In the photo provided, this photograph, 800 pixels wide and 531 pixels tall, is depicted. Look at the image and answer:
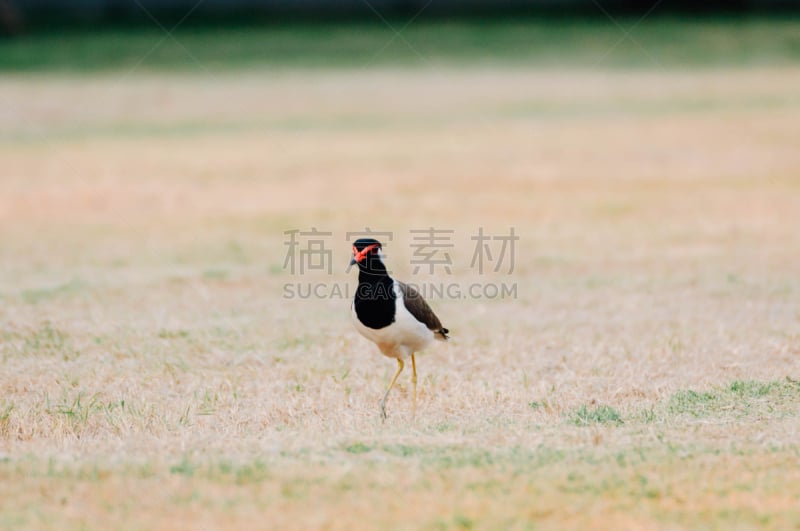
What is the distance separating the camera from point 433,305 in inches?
435

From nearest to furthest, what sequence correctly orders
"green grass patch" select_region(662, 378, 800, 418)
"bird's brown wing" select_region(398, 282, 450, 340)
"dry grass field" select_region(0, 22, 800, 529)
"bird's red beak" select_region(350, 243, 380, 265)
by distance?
"dry grass field" select_region(0, 22, 800, 529), "bird's red beak" select_region(350, 243, 380, 265), "green grass patch" select_region(662, 378, 800, 418), "bird's brown wing" select_region(398, 282, 450, 340)

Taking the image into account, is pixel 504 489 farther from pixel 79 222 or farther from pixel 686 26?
pixel 686 26

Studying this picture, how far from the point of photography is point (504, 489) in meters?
5.43

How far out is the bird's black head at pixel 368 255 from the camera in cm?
686

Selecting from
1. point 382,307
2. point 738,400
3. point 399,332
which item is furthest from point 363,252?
point 738,400

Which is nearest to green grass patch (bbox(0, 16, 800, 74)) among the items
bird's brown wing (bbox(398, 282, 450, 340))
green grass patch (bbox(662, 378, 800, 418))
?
green grass patch (bbox(662, 378, 800, 418))

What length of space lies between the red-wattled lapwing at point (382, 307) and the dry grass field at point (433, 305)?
55 cm

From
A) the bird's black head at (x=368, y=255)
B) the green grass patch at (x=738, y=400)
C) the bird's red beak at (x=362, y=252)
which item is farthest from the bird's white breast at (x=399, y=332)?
the green grass patch at (x=738, y=400)

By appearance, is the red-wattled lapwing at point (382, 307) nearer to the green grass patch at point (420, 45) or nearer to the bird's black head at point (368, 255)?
the bird's black head at point (368, 255)

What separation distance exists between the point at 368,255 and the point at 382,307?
1.17 feet

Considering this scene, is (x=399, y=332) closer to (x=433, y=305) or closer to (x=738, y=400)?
(x=738, y=400)

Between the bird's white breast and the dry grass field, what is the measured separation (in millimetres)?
476

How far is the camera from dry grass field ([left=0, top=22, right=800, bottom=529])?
5.45 metres

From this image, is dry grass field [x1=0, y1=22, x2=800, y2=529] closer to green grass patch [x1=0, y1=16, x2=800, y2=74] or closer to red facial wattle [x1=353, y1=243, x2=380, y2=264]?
red facial wattle [x1=353, y1=243, x2=380, y2=264]
